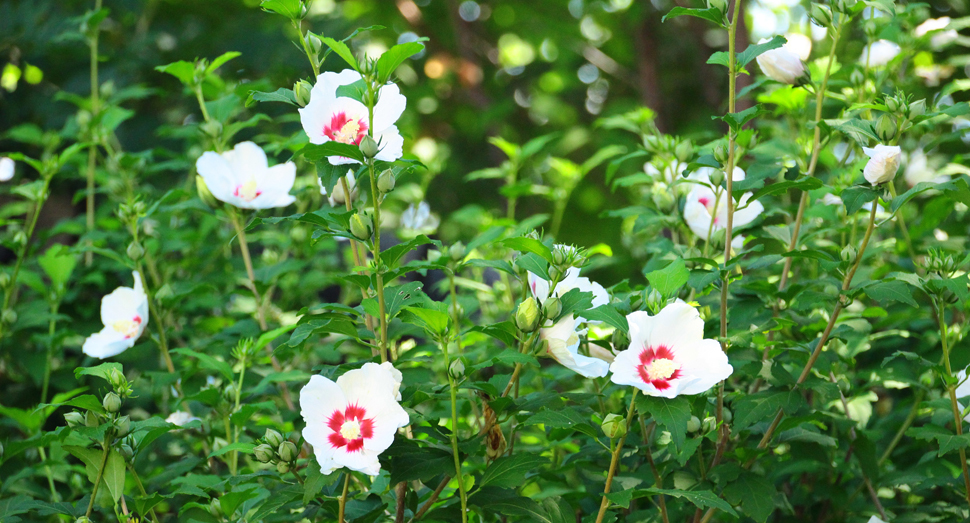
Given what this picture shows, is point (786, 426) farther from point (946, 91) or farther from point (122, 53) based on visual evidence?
point (122, 53)

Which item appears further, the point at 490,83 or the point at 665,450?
the point at 490,83

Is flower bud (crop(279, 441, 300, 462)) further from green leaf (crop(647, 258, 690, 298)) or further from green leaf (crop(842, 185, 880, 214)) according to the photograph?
green leaf (crop(842, 185, 880, 214))

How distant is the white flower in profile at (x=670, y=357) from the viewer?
0.96 metres

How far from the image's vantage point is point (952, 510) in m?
1.37

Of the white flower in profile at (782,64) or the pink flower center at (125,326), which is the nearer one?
the white flower in profile at (782,64)

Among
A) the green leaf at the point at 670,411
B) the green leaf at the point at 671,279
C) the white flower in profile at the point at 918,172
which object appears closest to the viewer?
the green leaf at the point at 670,411

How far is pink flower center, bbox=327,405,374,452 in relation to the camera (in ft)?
3.28

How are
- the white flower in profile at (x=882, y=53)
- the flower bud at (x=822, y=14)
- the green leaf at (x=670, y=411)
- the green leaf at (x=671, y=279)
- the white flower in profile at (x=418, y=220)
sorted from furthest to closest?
the white flower in profile at (x=418, y=220)
the white flower in profile at (x=882, y=53)
the flower bud at (x=822, y=14)
the green leaf at (x=671, y=279)
the green leaf at (x=670, y=411)

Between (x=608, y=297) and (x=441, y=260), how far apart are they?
0.85ft

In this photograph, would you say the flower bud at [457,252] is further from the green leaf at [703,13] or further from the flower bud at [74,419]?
the flower bud at [74,419]

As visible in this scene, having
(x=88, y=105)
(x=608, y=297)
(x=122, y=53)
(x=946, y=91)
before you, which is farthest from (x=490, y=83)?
(x=608, y=297)

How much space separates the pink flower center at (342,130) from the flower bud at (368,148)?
0.14 m

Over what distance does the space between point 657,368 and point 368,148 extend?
1.46ft

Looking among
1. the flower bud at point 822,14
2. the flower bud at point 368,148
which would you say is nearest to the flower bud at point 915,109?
the flower bud at point 822,14
